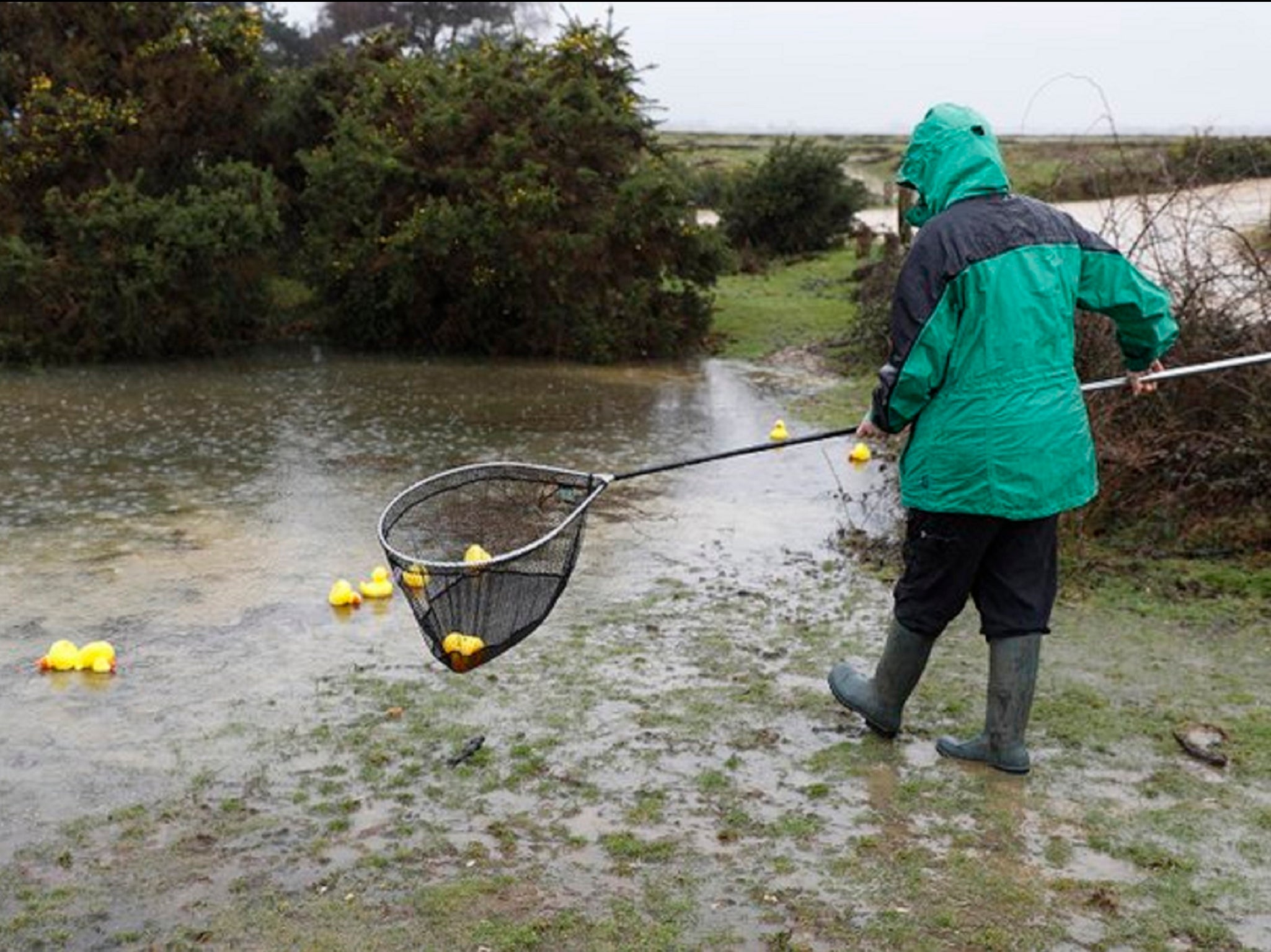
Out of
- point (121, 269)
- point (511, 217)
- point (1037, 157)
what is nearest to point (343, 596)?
point (511, 217)

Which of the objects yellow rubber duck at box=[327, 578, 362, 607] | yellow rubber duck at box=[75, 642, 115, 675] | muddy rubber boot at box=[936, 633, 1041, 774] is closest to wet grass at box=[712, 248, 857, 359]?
yellow rubber duck at box=[327, 578, 362, 607]

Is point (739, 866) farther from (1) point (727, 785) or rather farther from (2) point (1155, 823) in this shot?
(2) point (1155, 823)

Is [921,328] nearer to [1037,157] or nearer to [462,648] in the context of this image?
[462,648]

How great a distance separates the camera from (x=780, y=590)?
678 centimetres

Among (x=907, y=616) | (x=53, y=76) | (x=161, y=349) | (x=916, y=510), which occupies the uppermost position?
(x=53, y=76)

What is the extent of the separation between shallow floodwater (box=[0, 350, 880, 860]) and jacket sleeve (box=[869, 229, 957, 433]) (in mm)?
2149

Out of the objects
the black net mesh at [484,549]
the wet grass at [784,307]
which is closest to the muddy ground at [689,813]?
the black net mesh at [484,549]

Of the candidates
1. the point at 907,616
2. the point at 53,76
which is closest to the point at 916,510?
the point at 907,616

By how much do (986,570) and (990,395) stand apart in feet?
1.97

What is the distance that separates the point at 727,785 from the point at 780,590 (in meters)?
2.23

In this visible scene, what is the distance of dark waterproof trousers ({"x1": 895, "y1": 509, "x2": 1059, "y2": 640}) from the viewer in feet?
15.1

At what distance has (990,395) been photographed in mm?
4469

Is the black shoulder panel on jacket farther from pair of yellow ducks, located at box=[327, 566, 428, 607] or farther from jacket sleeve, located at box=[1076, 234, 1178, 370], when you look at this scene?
pair of yellow ducks, located at box=[327, 566, 428, 607]

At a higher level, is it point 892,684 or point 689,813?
point 892,684
